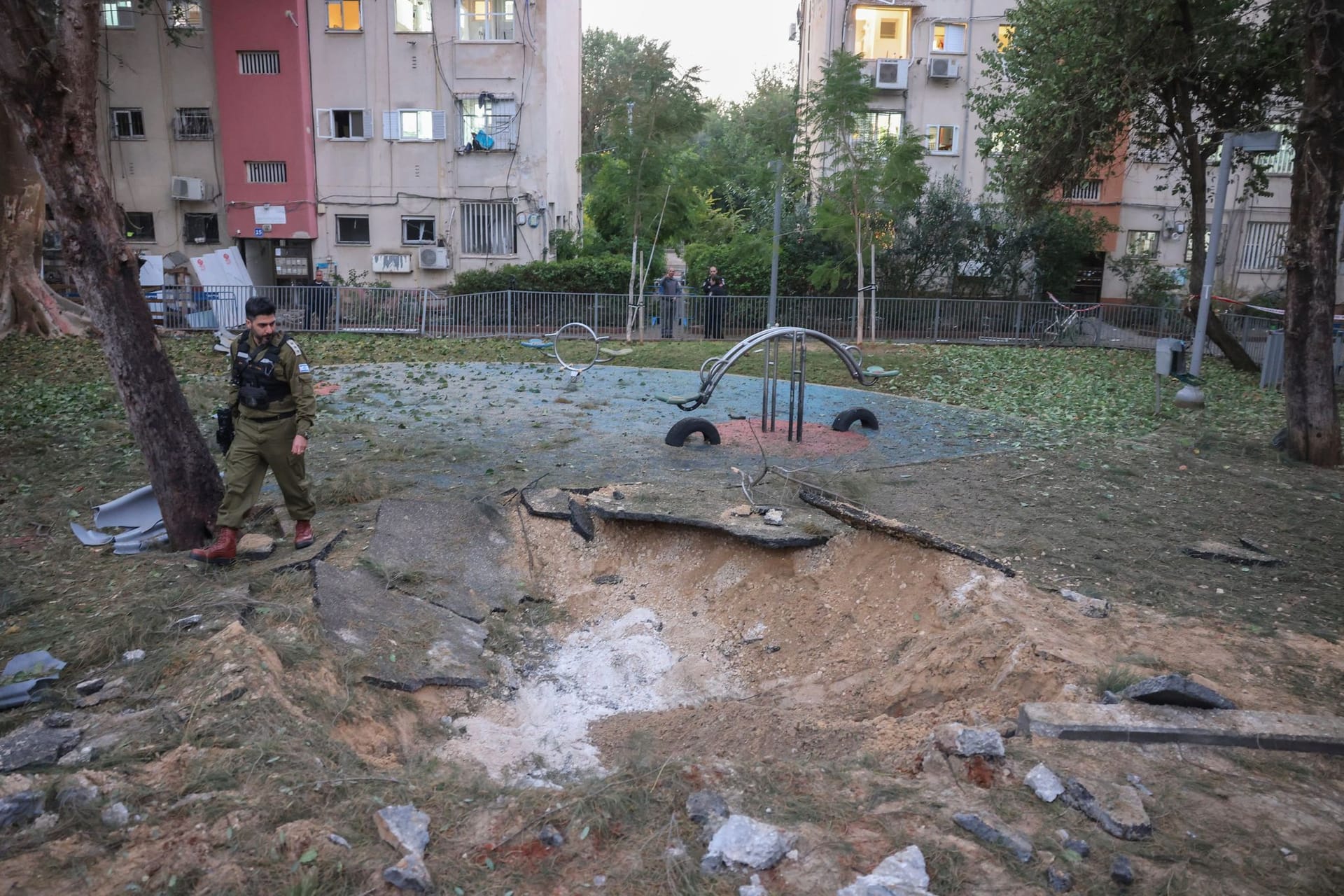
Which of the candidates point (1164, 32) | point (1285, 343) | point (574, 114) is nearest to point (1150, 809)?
point (1285, 343)

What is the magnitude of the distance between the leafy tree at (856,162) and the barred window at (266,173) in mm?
14943

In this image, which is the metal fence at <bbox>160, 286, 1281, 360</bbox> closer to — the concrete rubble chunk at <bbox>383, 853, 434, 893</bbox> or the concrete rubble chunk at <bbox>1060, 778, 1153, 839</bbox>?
the concrete rubble chunk at <bbox>1060, 778, 1153, 839</bbox>

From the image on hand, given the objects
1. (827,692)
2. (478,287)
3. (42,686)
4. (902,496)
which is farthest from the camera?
(478,287)

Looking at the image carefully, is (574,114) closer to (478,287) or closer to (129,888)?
(478,287)

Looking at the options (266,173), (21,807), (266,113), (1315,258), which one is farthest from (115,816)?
(266,113)

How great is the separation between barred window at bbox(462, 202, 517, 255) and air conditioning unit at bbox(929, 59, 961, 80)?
41.3ft

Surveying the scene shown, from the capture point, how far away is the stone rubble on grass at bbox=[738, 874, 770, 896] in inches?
129

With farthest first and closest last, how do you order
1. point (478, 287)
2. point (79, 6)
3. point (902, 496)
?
point (478, 287) < point (902, 496) < point (79, 6)

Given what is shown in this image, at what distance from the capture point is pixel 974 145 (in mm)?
26281

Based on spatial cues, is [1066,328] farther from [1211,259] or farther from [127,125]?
[127,125]

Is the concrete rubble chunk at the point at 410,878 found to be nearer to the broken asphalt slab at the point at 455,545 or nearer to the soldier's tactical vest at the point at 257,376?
the broken asphalt slab at the point at 455,545

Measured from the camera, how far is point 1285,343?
10500mm

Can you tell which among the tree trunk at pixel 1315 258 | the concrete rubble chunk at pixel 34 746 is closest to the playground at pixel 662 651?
the concrete rubble chunk at pixel 34 746

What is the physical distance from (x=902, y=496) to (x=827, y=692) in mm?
3093
